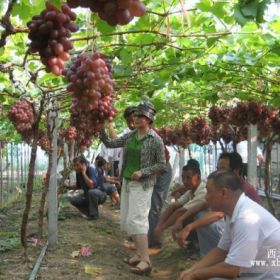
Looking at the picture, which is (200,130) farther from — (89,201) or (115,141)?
(115,141)

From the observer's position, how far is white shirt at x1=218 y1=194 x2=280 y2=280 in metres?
3.03

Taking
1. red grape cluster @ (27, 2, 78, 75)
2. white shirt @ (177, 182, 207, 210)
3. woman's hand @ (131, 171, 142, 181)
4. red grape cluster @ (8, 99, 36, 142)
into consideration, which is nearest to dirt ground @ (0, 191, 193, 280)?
white shirt @ (177, 182, 207, 210)

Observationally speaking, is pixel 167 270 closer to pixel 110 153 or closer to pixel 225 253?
pixel 225 253

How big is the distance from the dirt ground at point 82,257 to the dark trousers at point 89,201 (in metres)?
0.21

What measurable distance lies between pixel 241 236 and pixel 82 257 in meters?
3.08

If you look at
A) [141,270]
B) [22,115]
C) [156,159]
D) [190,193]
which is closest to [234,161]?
[156,159]

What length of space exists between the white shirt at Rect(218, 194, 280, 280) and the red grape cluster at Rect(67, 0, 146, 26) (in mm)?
2160

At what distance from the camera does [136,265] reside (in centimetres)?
549

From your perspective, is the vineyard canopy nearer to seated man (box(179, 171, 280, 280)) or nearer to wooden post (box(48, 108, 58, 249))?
wooden post (box(48, 108, 58, 249))

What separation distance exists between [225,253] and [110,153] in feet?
29.2

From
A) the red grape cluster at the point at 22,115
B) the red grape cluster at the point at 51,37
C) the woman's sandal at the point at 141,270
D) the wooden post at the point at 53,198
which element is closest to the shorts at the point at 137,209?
the woman's sandal at the point at 141,270

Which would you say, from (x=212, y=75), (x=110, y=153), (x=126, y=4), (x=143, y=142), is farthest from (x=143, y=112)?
(x=110, y=153)

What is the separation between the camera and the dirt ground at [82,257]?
16.1ft

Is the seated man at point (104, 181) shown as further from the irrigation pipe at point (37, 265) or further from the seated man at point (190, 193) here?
the irrigation pipe at point (37, 265)
